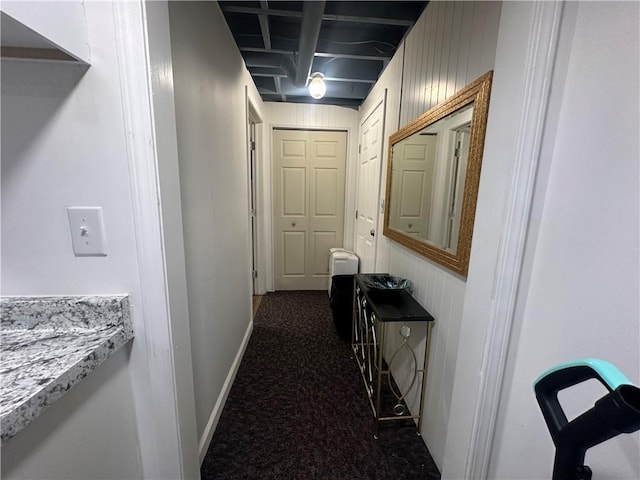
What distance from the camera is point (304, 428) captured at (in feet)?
4.88

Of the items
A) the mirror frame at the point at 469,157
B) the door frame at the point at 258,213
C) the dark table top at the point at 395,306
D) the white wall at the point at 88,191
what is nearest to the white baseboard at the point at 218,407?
the white wall at the point at 88,191

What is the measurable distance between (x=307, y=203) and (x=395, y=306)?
7.21 feet

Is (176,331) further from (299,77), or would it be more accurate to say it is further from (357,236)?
(357,236)

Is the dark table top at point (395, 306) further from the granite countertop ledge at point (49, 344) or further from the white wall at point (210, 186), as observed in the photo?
the granite countertop ledge at point (49, 344)

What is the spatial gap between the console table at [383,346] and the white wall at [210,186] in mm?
899

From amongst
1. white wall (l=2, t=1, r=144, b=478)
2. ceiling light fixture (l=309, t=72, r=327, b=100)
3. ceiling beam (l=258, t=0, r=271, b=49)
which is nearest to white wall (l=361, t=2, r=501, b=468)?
ceiling light fixture (l=309, t=72, r=327, b=100)

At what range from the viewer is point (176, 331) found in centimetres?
84

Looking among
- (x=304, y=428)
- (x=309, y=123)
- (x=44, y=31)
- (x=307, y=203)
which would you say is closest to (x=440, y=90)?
(x=44, y=31)

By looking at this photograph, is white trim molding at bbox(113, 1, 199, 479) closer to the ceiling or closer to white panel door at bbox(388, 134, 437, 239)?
the ceiling

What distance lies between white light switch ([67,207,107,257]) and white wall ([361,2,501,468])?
117 cm

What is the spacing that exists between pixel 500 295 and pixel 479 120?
64 centimetres

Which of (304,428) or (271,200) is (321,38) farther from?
(304,428)

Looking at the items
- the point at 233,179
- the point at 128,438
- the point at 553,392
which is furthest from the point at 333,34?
the point at 128,438

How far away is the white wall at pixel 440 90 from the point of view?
1.02 m
